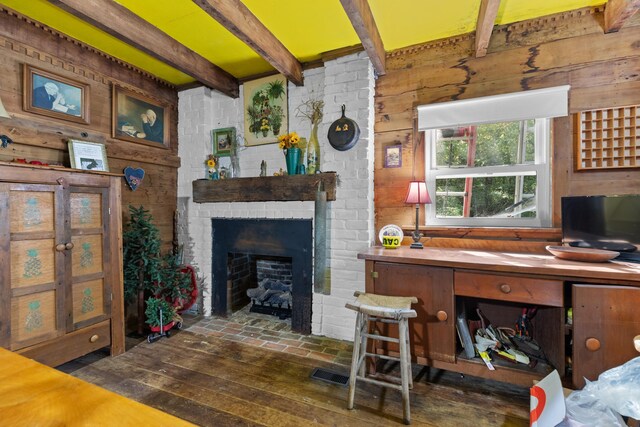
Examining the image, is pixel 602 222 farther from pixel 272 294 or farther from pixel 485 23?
pixel 272 294

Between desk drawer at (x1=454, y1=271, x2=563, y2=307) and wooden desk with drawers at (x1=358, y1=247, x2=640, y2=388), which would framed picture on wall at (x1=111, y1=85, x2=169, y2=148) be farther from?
desk drawer at (x1=454, y1=271, x2=563, y2=307)

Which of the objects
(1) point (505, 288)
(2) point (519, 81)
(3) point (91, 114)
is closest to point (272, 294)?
(1) point (505, 288)

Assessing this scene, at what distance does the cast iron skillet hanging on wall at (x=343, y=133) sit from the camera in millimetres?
2453

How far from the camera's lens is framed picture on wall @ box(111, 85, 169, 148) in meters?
2.68

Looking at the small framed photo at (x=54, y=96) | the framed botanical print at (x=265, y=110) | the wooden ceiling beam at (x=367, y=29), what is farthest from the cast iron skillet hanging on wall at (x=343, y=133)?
the small framed photo at (x=54, y=96)

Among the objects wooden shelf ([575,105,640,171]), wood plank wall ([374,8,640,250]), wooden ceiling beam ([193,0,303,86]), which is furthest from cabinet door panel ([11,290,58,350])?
wooden shelf ([575,105,640,171])

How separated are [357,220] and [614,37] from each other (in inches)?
84.6

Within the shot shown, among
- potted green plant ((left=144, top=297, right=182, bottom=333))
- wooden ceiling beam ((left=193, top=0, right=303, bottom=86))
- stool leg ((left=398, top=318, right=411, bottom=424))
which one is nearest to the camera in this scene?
stool leg ((left=398, top=318, right=411, bottom=424))

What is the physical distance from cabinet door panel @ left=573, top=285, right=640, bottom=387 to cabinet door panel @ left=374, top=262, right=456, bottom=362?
0.60 m

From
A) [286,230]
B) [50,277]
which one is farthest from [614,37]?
[50,277]

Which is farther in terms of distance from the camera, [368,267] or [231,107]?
[231,107]

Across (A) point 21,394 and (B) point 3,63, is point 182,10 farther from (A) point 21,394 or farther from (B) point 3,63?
(A) point 21,394

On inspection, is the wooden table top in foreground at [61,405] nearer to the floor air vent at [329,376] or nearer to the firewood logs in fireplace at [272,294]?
the floor air vent at [329,376]

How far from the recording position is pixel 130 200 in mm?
2820
